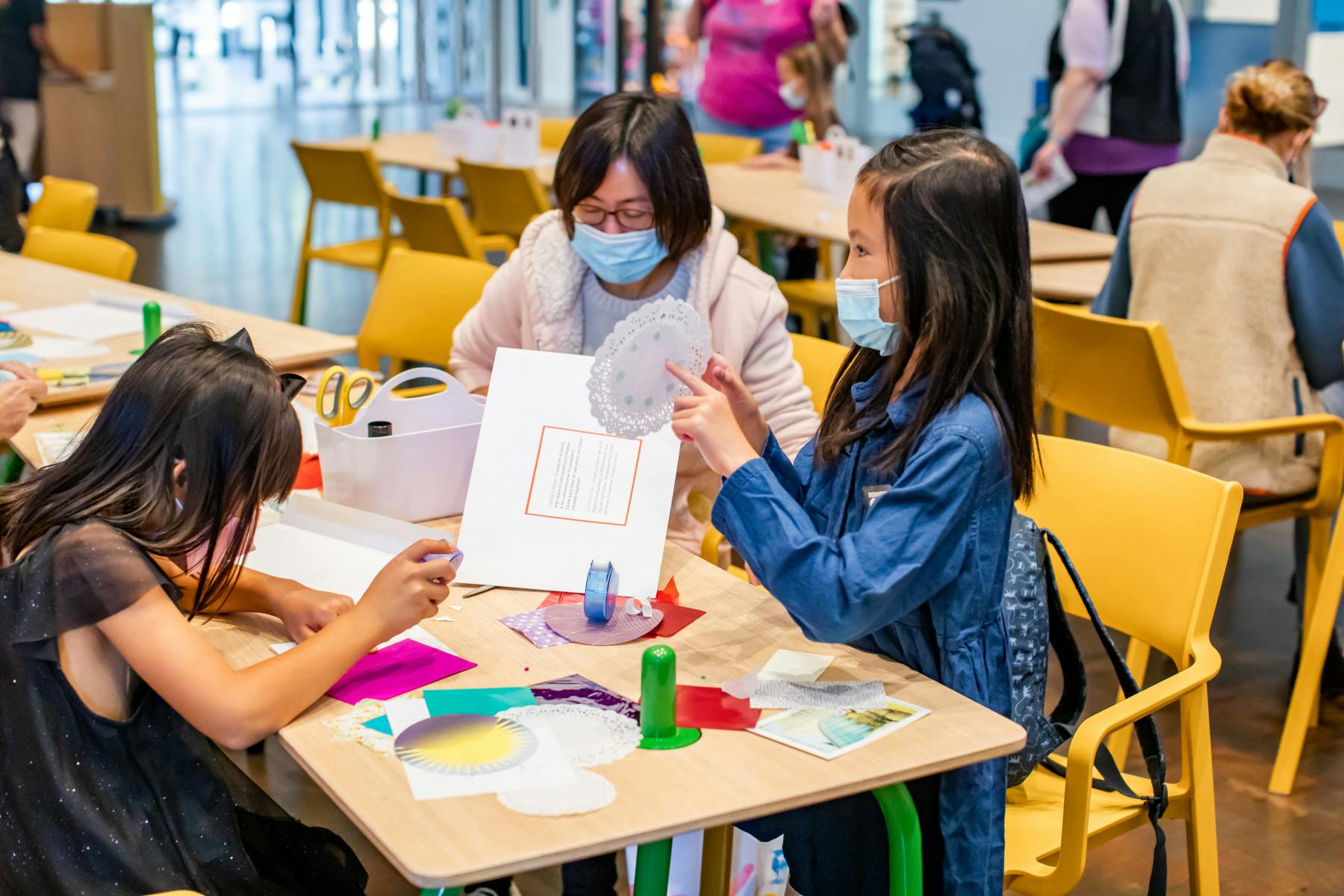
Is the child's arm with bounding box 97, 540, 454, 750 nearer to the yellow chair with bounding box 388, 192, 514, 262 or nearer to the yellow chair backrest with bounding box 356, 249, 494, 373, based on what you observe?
the yellow chair backrest with bounding box 356, 249, 494, 373

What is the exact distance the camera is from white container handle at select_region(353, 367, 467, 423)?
84.7 inches

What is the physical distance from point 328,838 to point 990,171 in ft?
3.78

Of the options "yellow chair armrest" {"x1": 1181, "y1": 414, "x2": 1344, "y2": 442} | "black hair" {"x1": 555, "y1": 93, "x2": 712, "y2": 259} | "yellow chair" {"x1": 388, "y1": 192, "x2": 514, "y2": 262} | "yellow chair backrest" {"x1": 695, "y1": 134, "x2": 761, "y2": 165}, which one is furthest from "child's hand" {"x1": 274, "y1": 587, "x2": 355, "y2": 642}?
"yellow chair backrest" {"x1": 695, "y1": 134, "x2": 761, "y2": 165}

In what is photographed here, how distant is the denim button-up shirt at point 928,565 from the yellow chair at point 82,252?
2821 mm

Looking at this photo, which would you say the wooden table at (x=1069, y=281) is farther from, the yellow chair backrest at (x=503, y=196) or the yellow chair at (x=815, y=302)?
the yellow chair backrest at (x=503, y=196)

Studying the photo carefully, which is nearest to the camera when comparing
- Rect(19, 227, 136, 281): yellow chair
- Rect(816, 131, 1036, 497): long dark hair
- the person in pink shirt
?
Rect(816, 131, 1036, 497): long dark hair

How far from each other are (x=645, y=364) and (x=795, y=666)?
0.40 meters

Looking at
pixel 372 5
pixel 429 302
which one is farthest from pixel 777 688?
pixel 372 5

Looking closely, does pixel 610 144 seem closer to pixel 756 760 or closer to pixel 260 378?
pixel 260 378

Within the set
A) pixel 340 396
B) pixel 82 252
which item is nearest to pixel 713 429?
pixel 340 396

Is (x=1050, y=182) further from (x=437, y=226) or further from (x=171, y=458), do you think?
(x=171, y=458)

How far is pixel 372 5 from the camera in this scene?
12656 mm

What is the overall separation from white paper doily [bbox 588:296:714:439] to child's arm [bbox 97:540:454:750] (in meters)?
0.42

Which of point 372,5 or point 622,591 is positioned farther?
point 372,5
